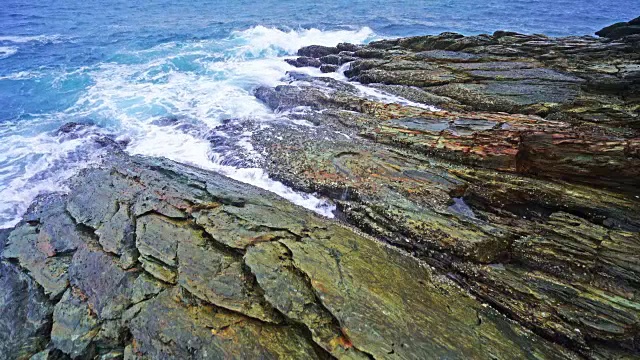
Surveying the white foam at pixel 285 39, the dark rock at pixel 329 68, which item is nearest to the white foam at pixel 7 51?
the white foam at pixel 285 39

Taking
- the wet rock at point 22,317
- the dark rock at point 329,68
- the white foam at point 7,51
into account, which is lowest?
the wet rock at point 22,317

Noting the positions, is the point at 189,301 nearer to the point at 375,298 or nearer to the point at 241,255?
the point at 241,255

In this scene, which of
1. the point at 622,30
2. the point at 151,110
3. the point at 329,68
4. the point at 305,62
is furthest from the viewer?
the point at 305,62

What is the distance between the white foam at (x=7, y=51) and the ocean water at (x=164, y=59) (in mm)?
149

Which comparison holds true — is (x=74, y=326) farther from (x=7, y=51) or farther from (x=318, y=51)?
(x=7, y=51)

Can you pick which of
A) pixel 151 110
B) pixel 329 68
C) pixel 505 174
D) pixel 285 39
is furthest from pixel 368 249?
pixel 285 39

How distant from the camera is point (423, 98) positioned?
62.2ft

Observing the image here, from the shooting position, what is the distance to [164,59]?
3403cm

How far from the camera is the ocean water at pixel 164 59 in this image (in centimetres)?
1784

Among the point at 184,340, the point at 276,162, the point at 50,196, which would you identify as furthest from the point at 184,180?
the point at 50,196

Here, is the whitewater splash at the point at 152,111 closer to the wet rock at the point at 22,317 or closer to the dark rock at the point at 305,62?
the dark rock at the point at 305,62

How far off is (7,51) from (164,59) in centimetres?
1952

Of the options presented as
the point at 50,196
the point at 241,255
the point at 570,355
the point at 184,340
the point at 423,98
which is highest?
the point at 423,98

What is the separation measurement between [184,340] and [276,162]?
896 cm
